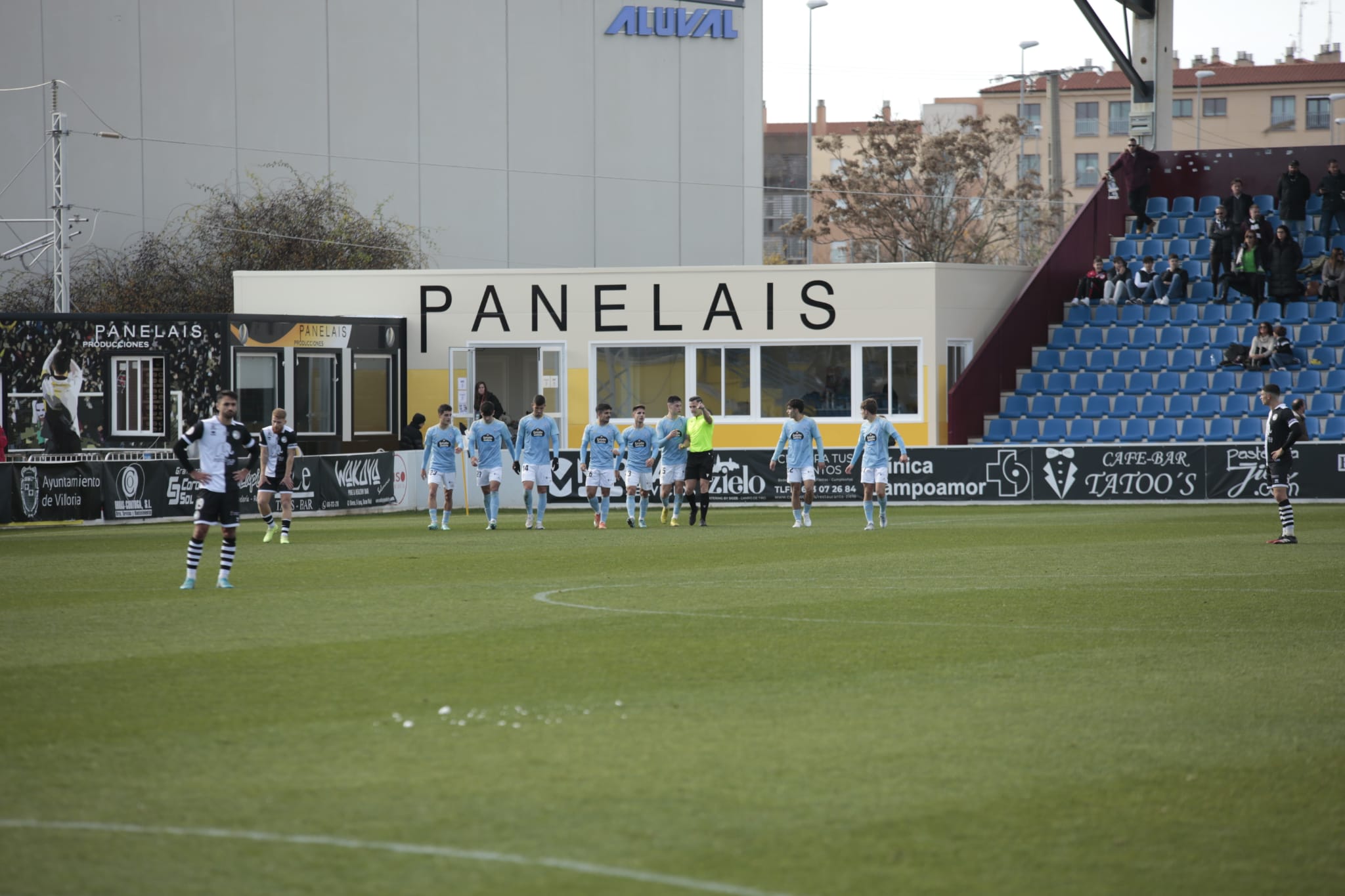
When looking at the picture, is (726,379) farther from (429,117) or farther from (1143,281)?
(429,117)

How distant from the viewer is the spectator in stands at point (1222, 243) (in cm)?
3444

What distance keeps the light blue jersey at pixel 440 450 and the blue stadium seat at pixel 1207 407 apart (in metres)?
16.2

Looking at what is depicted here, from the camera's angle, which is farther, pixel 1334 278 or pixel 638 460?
pixel 1334 278

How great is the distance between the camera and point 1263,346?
32.4 meters

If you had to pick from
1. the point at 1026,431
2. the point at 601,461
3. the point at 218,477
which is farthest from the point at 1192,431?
the point at 218,477

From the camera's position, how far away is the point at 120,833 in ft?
21.0

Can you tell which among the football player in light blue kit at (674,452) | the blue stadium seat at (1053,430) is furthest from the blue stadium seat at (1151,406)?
the football player in light blue kit at (674,452)

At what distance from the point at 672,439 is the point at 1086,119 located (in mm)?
84623

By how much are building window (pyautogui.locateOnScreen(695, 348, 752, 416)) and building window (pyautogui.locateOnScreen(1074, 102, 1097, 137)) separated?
7476 cm

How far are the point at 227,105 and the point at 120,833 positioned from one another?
48.3 m

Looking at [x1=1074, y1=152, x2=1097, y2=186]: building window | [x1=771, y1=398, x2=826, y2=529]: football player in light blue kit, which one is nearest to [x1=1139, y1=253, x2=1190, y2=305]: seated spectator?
[x1=771, y1=398, x2=826, y2=529]: football player in light blue kit

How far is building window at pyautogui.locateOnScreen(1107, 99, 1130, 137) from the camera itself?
3999 inches

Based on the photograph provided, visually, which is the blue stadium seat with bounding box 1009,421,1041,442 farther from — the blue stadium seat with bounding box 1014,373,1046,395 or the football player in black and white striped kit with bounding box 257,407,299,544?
the football player in black and white striped kit with bounding box 257,407,299,544

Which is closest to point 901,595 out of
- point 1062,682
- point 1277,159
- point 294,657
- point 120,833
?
point 1062,682
